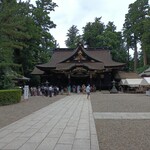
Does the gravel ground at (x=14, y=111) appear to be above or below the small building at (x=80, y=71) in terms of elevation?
below

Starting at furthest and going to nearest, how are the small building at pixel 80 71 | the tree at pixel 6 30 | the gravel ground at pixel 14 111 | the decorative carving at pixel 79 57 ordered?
1. the decorative carving at pixel 79 57
2. the small building at pixel 80 71
3. the tree at pixel 6 30
4. the gravel ground at pixel 14 111

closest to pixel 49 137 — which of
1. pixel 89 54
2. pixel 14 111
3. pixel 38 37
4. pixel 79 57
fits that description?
pixel 14 111

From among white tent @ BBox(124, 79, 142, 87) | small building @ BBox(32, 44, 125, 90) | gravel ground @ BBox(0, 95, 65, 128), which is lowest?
gravel ground @ BBox(0, 95, 65, 128)

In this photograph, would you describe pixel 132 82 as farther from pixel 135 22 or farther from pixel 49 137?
pixel 49 137

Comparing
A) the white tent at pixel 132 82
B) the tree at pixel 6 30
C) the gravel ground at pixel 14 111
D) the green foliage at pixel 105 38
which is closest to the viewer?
the gravel ground at pixel 14 111

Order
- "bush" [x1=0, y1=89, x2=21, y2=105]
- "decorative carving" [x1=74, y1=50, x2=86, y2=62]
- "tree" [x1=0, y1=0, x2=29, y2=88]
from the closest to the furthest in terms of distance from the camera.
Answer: "bush" [x1=0, y1=89, x2=21, y2=105], "tree" [x1=0, y1=0, x2=29, y2=88], "decorative carving" [x1=74, y1=50, x2=86, y2=62]

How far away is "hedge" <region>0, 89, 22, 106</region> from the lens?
2289 cm

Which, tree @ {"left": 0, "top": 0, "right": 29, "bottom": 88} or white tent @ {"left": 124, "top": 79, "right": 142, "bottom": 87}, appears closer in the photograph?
tree @ {"left": 0, "top": 0, "right": 29, "bottom": 88}

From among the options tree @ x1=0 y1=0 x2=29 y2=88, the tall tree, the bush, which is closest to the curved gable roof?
the tall tree

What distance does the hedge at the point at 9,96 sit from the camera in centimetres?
2289

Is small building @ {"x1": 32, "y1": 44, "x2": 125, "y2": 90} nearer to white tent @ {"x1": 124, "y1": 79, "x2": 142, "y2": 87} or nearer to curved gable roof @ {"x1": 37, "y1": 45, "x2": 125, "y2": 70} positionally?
curved gable roof @ {"x1": 37, "y1": 45, "x2": 125, "y2": 70}

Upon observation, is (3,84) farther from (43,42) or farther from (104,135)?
(43,42)

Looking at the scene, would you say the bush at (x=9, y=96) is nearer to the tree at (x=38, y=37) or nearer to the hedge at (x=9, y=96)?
the hedge at (x=9, y=96)

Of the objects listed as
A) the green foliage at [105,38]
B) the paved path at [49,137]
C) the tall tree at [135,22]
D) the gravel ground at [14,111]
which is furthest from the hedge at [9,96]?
the tall tree at [135,22]
